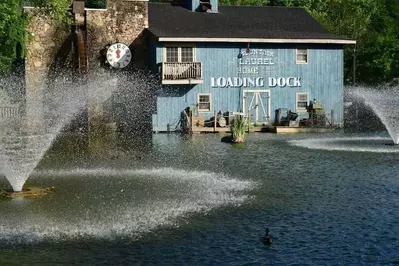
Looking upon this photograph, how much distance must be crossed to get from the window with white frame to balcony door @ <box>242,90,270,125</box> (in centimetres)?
436

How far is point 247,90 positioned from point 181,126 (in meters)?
5.05

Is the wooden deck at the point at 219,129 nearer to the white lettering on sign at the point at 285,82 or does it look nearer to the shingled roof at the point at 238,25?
the white lettering on sign at the point at 285,82

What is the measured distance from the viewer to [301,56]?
46344 millimetres

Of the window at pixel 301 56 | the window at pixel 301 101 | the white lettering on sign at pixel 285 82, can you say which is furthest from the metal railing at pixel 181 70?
the window at pixel 301 101

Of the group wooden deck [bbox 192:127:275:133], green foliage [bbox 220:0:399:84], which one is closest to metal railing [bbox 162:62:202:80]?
wooden deck [bbox 192:127:275:133]

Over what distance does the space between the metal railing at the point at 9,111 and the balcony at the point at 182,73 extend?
10.5 m

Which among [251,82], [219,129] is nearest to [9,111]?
[219,129]

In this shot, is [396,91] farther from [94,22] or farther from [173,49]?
[94,22]

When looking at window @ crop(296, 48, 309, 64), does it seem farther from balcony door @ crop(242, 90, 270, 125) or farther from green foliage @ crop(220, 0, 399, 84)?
green foliage @ crop(220, 0, 399, 84)

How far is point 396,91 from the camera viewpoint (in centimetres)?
5472

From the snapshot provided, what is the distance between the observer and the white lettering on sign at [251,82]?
44875 mm

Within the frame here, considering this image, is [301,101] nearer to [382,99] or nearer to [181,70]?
[382,99]

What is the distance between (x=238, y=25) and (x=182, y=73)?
679 centimetres

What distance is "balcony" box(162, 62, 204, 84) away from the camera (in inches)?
1671
